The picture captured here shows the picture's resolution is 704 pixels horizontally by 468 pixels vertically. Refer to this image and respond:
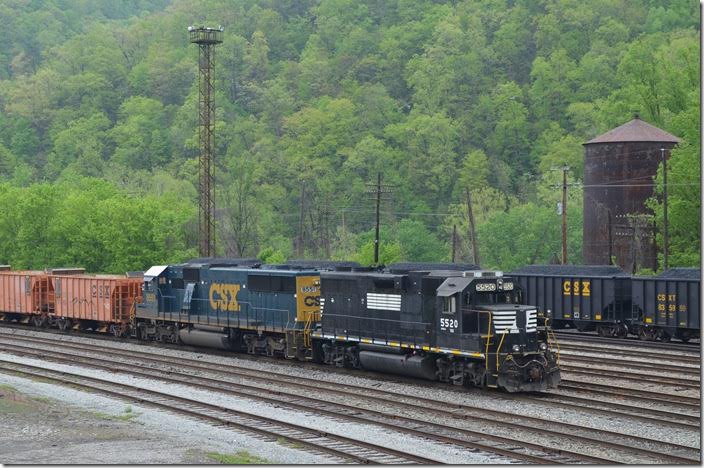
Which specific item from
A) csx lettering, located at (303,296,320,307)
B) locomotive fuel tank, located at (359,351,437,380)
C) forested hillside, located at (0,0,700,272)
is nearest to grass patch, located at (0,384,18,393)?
csx lettering, located at (303,296,320,307)

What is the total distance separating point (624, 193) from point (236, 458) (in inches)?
→ 1872

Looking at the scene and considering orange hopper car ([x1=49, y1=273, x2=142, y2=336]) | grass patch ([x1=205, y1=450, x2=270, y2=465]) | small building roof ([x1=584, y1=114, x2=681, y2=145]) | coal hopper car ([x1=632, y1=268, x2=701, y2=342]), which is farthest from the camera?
small building roof ([x1=584, y1=114, x2=681, y2=145])

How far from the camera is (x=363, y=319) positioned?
95.0 ft

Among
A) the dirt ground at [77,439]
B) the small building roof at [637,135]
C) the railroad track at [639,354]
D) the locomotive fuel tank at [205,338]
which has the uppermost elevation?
the small building roof at [637,135]

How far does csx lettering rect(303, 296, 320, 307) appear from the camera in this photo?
3212 centimetres

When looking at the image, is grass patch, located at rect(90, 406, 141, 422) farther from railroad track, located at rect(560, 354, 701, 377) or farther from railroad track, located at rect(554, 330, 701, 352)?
railroad track, located at rect(554, 330, 701, 352)

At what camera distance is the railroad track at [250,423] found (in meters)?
18.2

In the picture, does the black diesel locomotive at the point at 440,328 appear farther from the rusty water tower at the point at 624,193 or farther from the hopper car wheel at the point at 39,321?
the rusty water tower at the point at 624,193

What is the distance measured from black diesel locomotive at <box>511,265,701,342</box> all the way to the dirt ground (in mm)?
17174

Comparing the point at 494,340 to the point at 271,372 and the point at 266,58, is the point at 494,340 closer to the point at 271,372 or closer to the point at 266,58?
the point at 271,372

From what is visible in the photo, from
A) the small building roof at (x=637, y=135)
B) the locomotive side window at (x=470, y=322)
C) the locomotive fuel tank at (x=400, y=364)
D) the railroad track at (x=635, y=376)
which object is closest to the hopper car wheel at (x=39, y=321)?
the locomotive fuel tank at (x=400, y=364)

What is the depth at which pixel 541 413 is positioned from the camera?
2231 centimetres

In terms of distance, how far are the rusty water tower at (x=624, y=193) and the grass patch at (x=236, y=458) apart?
44380 mm

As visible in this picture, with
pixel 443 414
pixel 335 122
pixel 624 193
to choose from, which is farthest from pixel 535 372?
pixel 335 122
